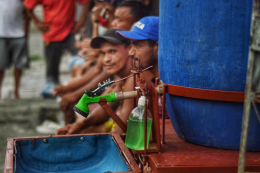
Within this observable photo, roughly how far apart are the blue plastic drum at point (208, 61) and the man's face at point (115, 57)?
114cm

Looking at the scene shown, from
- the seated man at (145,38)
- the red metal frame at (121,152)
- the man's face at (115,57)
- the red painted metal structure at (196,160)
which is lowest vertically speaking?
the red metal frame at (121,152)

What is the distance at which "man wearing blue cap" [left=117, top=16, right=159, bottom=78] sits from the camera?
265cm

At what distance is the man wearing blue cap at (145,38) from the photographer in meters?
2.65

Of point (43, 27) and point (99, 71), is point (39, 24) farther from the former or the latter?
point (99, 71)

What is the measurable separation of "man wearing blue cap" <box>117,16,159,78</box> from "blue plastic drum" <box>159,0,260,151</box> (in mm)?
573

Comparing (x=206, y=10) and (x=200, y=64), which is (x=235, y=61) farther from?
(x=206, y=10)

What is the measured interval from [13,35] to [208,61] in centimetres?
494

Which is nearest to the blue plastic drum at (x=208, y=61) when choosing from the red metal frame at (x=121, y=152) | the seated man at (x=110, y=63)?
the red metal frame at (x=121, y=152)

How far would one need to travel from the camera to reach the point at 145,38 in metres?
2.66

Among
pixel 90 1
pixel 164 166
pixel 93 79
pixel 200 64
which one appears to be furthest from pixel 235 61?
pixel 90 1

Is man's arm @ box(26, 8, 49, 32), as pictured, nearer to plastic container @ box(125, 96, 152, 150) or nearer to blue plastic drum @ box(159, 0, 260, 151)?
blue plastic drum @ box(159, 0, 260, 151)

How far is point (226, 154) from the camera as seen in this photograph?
74.8 inches

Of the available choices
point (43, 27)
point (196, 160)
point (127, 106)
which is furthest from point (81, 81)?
point (196, 160)

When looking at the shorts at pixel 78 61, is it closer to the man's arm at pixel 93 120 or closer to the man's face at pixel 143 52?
the man's arm at pixel 93 120
